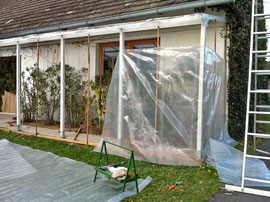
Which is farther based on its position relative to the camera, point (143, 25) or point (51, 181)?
point (143, 25)

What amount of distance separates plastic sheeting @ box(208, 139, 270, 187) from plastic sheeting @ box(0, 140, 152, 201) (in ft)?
3.88

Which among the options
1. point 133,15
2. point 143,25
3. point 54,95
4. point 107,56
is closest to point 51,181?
point 143,25

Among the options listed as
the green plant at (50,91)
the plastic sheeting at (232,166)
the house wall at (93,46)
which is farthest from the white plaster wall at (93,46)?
the plastic sheeting at (232,166)

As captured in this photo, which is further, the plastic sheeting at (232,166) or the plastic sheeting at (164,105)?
the plastic sheeting at (164,105)

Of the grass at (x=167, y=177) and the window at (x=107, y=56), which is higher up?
the window at (x=107, y=56)

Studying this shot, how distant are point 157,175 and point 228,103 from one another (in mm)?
2732

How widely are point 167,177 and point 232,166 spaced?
3.77 feet

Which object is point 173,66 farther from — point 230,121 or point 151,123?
point 230,121

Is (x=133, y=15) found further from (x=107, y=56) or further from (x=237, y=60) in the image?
(x=237, y=60)

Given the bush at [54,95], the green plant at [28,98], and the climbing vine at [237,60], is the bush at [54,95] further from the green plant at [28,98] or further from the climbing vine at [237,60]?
the climbing vine at [237,60]

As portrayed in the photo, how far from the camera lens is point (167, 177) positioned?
12.7 feet

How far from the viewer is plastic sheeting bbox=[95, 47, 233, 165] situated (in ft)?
13.7

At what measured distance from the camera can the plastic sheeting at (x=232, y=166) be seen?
147 inches

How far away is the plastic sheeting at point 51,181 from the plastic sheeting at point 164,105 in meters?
0.82
